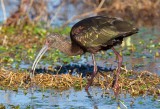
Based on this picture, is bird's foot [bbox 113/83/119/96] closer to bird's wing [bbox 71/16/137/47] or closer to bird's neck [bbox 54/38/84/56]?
bird's wing [bbox 71/16/137/47]

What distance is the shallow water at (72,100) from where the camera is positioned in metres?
7.86

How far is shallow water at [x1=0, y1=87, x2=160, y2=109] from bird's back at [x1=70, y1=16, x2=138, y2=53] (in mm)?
730

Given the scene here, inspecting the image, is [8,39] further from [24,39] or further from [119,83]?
[119,83]

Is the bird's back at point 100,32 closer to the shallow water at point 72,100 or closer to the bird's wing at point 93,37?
the bird's wing at point 93,37

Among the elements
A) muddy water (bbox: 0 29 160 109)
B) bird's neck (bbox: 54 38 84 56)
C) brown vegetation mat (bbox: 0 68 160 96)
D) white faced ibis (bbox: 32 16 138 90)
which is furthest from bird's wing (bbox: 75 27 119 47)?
muddy water (bbox: 0 29 160 109)

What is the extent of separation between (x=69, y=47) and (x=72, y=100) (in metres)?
1.42

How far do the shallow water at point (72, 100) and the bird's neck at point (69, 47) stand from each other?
76 centimetres

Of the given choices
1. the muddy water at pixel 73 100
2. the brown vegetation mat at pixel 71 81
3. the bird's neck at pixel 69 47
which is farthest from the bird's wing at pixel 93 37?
the muddy water at pixel 73 100

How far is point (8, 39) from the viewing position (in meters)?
13.5

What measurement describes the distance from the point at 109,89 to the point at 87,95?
1.47 feet

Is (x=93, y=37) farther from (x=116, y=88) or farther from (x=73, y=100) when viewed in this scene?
(x=73, y=100)

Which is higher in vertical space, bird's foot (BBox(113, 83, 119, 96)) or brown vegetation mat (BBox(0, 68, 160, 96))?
brown vegetation mat (BBox(0, 68, 160, 96))

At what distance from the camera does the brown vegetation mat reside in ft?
29.3

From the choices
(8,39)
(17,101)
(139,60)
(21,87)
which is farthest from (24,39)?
(17,101)
